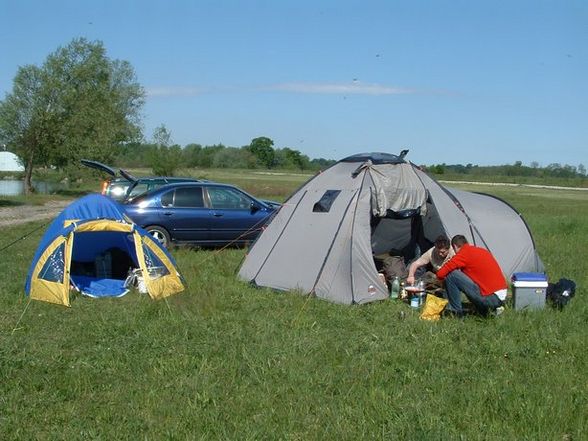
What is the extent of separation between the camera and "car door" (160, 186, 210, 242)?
14.0 m

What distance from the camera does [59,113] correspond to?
3675 centimetres

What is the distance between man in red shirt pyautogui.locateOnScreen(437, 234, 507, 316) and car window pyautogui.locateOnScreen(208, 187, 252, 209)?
700 centimetres

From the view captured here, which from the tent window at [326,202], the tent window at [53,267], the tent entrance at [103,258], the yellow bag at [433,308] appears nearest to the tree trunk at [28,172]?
the tent entrance at [103,258]

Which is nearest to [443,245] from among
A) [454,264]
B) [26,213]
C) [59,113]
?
[454,264]

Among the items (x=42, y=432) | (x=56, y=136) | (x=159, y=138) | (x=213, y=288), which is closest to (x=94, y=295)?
(x=213, y=288)

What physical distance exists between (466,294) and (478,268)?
338 mm

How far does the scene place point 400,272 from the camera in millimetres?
10023

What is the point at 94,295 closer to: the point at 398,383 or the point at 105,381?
the point at 105,381

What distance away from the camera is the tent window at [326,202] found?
10.0 meters

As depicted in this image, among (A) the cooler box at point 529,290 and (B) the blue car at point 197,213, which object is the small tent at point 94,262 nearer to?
(B) the blue car at point 197,213

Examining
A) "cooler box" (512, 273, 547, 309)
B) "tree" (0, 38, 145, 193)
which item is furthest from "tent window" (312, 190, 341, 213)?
"tree" (0, 38, 145, 193)

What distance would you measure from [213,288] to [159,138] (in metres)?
37.6

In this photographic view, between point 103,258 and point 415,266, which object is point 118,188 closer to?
point 103,258

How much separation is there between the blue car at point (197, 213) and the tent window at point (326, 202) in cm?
371
